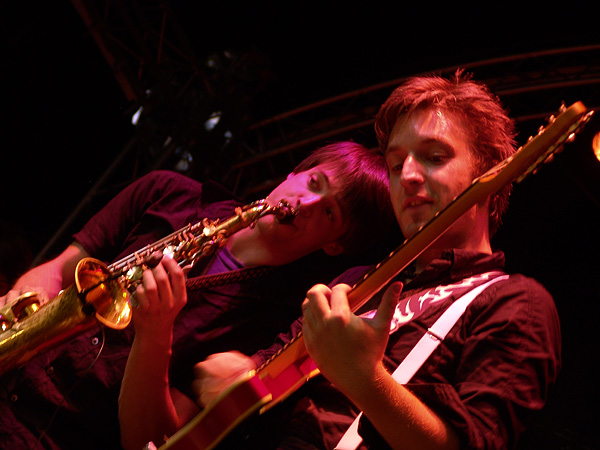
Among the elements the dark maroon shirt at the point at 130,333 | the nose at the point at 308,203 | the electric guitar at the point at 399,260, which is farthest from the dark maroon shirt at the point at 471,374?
the nose at the point at 308,203

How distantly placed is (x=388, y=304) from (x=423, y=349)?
1.33 feet

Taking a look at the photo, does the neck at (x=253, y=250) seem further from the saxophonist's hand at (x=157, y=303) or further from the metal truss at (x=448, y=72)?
the metal truss at (x=448, y=72)

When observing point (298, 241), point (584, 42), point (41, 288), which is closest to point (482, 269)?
point (298, 241)

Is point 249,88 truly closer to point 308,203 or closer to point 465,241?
point 308,203

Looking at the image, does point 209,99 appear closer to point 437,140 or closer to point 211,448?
point 437,140

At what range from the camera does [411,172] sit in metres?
2.21

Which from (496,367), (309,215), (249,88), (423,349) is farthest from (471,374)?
(249,88)

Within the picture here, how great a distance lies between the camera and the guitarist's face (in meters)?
2.19

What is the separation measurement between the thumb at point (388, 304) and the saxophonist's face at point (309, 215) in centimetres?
152

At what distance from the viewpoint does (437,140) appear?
2.28m

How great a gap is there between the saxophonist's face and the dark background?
1.85 meters

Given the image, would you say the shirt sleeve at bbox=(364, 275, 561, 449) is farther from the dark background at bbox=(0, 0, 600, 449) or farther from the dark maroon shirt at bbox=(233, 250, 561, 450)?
the dark background at bbox=(0, 0, 600, 449)

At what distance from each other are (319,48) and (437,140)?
352cm

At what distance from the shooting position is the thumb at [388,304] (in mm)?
1505
